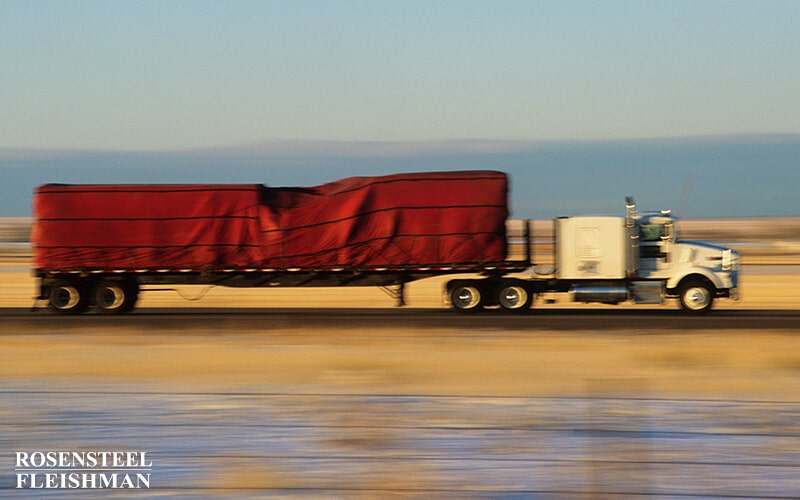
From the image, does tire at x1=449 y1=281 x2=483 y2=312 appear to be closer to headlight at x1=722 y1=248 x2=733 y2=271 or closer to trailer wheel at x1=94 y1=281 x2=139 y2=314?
A: headlight at x1=722 y1=248 x2=733 y2=271

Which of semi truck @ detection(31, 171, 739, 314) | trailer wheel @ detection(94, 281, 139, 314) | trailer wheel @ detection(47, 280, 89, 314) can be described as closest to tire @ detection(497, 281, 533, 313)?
semi truck @ detection(31, 171, 739, 314)

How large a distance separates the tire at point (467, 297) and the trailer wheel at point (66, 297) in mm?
10031

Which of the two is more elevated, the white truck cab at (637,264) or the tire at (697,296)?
the white truck cab at (637,264)

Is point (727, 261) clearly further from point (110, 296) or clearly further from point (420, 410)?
point (420, 410)

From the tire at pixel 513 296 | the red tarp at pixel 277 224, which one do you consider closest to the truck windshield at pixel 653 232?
the tire at pixel 513 296

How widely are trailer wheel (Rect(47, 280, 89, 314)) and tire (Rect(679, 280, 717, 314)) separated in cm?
1594

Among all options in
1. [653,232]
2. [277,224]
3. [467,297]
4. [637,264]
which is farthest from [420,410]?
[653,232]

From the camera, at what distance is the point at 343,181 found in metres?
28.3

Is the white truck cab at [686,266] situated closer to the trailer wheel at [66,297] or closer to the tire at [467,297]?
the tire at [467,297]

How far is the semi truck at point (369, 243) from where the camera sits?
27.1m

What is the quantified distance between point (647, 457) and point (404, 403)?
3838 mm

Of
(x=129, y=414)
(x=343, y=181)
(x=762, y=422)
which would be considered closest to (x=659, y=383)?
(x=762, y=422)

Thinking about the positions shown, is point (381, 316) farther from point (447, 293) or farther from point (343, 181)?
point (343, 181)

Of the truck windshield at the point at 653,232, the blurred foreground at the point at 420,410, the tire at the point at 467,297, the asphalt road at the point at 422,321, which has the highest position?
the truck windshield at the point at 653,232
